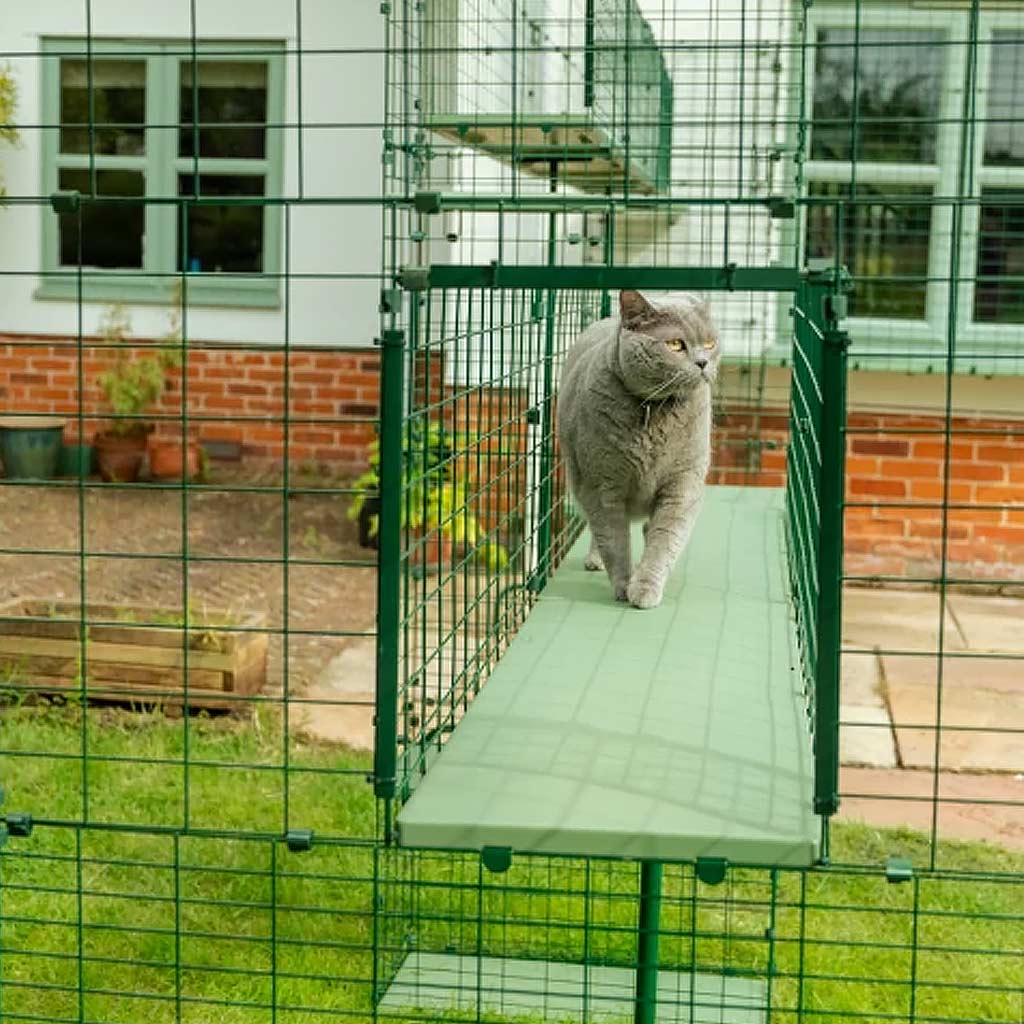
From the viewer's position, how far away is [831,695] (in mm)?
2350

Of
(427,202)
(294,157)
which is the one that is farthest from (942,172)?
(427,202)

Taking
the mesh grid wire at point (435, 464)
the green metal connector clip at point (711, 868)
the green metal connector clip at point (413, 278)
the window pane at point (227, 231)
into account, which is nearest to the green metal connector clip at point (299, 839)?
the mesh grid wire at point (435, 464)

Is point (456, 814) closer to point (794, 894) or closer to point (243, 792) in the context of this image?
point (794, 894)

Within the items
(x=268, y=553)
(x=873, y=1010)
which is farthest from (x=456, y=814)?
(x=268, y=553)

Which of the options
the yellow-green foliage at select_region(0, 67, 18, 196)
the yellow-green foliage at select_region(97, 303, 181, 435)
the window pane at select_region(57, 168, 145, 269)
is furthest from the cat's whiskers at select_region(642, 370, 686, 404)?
the window pane at select_region(57, 168, 145, 269)

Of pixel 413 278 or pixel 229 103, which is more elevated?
pixel 229 103

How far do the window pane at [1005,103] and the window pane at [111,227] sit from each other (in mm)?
4963

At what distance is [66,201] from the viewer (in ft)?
8.96

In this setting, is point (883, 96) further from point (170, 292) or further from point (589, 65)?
point (170, 292)

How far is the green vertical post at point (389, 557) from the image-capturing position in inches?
94.5

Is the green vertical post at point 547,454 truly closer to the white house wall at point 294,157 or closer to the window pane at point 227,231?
the white house wall at point 294,157

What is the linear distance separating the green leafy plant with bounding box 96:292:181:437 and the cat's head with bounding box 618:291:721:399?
5434mm

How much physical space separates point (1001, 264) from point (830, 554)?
5.87m

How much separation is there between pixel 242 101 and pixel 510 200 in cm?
733
